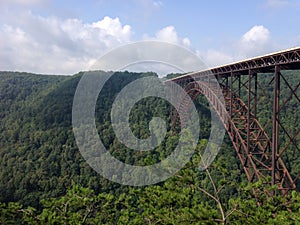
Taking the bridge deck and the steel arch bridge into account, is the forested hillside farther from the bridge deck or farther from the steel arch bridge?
the bridge deck

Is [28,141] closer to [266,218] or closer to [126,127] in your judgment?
[126,127]

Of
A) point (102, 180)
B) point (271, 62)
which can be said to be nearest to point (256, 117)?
point (271, 62)

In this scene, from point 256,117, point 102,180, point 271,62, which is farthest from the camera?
point 102,180

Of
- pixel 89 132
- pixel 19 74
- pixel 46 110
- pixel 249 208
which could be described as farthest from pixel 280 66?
pixel 19 74

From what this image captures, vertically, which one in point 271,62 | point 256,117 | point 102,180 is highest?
point 271,62

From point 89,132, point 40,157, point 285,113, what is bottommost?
point 40,157

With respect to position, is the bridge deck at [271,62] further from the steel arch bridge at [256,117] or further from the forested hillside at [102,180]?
the forested hillside at [102,180]

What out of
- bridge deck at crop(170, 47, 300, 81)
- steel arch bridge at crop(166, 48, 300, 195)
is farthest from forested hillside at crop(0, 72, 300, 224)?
bridge deck at crop(170, 47, 300, 81)

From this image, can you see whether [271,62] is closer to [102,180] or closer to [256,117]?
[256,117]

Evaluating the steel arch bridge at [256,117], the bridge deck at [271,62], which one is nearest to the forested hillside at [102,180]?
the steel arch bridge at [256,117]
